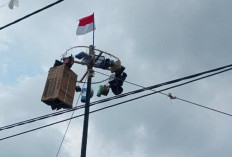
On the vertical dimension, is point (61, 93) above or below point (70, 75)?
below

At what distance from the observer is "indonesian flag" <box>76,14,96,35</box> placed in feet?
45.8

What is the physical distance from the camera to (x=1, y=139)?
1127cm

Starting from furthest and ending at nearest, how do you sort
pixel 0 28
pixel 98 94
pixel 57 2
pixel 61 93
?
pixel 98 94, pixel 61 93, pixel 0 28, pixel 57 2

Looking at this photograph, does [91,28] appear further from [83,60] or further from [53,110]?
[53,110]

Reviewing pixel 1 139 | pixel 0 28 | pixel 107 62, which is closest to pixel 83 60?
pixel 107 62

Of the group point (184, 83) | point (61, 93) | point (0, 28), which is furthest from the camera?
point (61, 93)

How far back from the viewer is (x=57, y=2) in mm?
6379

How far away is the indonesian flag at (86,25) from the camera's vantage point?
550 inches

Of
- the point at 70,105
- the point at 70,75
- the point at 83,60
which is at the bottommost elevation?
the point at 70,105

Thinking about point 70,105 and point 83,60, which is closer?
point 70,105

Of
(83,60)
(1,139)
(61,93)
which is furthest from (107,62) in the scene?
(1,139)

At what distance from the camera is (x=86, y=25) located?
14.0m

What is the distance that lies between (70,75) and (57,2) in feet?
18.4

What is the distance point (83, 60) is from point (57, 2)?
633 cm
